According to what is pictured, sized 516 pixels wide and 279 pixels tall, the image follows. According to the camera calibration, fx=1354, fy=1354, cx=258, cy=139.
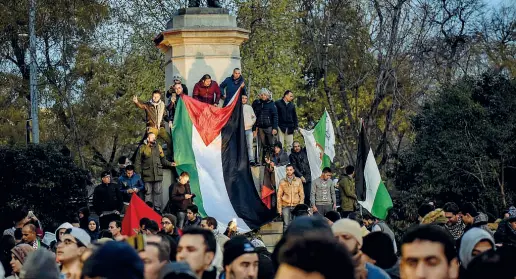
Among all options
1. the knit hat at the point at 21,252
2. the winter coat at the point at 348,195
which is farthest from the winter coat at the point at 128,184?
the knit hat at the point at 21,252

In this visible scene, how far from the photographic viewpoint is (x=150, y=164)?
73.5ft

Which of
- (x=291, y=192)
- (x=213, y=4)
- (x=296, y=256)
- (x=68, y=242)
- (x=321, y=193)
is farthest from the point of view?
(x=213, y=4)

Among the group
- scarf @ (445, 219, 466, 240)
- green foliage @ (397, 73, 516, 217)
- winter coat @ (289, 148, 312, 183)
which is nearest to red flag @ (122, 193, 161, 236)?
scarf @ (445, 219, 466, 240)

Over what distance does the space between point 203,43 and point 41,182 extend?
4311 millimetres

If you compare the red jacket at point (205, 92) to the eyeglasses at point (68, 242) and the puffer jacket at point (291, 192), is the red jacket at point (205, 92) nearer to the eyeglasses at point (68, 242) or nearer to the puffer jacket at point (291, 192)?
the puffer jacket at point (291, 192)

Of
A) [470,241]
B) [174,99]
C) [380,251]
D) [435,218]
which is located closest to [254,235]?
[174,99]

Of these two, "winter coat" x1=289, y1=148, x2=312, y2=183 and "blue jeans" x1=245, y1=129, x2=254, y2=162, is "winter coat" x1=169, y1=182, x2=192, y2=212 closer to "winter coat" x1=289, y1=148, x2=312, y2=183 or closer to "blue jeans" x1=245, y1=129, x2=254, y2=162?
"blue jeans" x1=245, y1=129, x2=254, y2=162

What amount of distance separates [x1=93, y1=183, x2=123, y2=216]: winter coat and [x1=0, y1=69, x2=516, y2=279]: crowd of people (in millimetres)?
16

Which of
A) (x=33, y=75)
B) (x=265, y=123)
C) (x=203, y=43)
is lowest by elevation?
(x=265, y=123)

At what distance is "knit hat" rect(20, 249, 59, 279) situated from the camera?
734 cm

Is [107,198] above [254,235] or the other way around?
above

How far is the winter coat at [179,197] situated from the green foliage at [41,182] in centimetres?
485

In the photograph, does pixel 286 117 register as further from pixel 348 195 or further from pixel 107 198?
pixel 107 198

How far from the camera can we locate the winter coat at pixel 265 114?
25.0 metres
